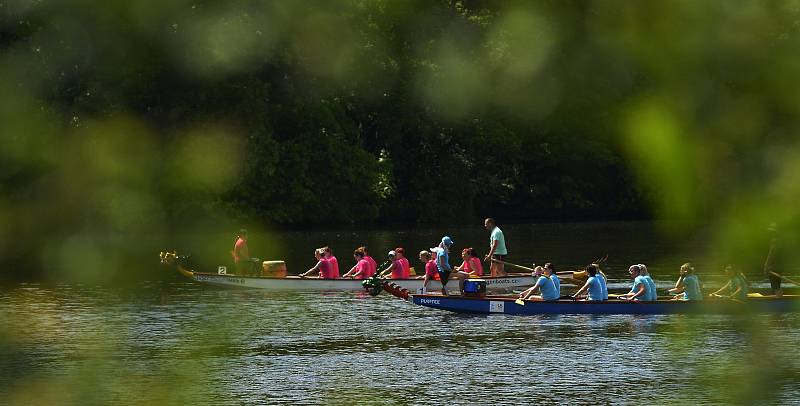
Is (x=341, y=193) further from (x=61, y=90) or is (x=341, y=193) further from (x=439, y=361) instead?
(x=439, y=361)

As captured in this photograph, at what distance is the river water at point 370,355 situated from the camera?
18875 mm

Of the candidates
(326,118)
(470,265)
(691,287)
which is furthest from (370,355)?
→ (326,118)

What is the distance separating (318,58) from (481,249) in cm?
1897

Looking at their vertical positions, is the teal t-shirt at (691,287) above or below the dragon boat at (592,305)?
above

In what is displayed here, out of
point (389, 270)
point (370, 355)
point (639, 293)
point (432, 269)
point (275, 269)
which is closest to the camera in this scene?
point (370, 355)

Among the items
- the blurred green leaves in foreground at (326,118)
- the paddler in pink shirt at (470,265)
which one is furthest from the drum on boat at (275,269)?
the paddler in pink shirt at (470,265)

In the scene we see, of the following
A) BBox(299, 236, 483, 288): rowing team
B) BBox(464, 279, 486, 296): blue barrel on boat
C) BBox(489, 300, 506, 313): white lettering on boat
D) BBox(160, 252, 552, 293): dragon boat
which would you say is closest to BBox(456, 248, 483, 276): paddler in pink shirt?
BBox(299, 236, 483, 288): rowing team

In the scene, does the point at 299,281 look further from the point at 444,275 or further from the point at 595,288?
the point at 595,288

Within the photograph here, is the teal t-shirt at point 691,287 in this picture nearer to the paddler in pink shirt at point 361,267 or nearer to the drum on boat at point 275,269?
the paddler in pink shirt at point 361,267

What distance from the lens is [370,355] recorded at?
23.6m

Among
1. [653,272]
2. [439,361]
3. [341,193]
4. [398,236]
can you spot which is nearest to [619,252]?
[653,272]

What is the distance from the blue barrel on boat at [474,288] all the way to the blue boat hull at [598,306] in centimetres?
26

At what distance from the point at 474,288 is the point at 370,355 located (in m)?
7.37

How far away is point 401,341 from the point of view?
84.5ft
